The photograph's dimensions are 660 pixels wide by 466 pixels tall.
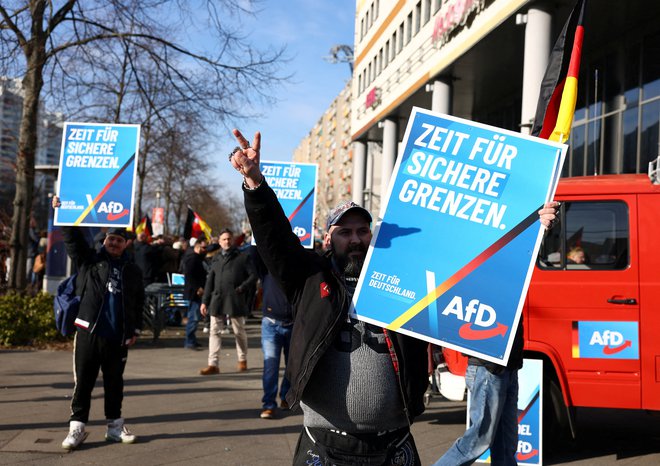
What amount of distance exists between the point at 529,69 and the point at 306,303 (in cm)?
1343

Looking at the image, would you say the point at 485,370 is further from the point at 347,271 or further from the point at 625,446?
the point at 625,446

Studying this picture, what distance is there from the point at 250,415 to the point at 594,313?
364 centimetres

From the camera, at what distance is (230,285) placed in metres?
10.3

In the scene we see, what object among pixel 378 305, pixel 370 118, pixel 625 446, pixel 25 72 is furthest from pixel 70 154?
pixel 370 118

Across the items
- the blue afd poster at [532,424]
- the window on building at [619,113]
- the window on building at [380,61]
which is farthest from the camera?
the window on building at [380,61]

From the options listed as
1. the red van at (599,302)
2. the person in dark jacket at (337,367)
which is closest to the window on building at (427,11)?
the red van at (599,302)

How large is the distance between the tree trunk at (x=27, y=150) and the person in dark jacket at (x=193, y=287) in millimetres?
2820

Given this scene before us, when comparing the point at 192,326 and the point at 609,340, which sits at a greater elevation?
the point at 609,340

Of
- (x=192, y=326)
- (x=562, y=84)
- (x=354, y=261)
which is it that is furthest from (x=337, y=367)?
(x=192, y=326)

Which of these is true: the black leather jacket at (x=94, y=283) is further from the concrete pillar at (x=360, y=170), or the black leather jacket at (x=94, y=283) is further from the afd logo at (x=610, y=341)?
the concrete pillar at (x=360, y=170)

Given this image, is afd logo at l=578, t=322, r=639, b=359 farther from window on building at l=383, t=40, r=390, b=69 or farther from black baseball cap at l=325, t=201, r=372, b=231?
window on building at l=383, t=40, r=390, b=69

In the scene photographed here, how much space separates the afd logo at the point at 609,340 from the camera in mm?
5867

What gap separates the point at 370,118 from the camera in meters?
34.5

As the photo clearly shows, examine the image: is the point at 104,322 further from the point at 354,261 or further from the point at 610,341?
the point at 610,341
